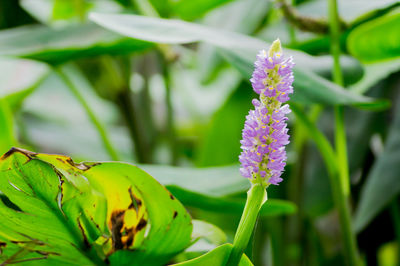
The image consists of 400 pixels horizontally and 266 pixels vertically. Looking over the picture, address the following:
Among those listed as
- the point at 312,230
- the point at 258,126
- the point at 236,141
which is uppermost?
the point at 258,126

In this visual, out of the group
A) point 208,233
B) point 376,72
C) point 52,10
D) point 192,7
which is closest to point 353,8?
point 376,72

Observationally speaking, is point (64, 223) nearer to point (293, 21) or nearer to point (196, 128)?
point (293, 21)

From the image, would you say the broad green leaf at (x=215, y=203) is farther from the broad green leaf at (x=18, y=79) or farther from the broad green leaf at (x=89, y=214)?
the broad green leaf at (x=18, y=79)

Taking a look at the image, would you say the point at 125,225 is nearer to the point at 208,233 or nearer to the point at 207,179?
the point at 208,233

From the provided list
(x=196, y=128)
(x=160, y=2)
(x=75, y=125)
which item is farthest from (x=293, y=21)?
(x=75, y=125)

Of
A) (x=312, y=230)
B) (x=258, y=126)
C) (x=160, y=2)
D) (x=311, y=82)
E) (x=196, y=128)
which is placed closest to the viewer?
(x=258, y=126)

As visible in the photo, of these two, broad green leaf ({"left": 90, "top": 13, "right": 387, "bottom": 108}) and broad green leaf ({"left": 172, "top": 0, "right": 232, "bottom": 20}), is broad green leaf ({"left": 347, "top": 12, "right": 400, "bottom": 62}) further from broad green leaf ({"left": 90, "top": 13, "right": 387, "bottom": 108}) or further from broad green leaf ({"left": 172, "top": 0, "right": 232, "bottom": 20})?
broad green leaf ({"left": 172, "top": 0, "right": 232, "bottom": 20})

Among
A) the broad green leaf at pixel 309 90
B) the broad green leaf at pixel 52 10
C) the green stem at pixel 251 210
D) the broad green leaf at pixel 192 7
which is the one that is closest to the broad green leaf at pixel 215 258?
the green stem at pixel 251 210
